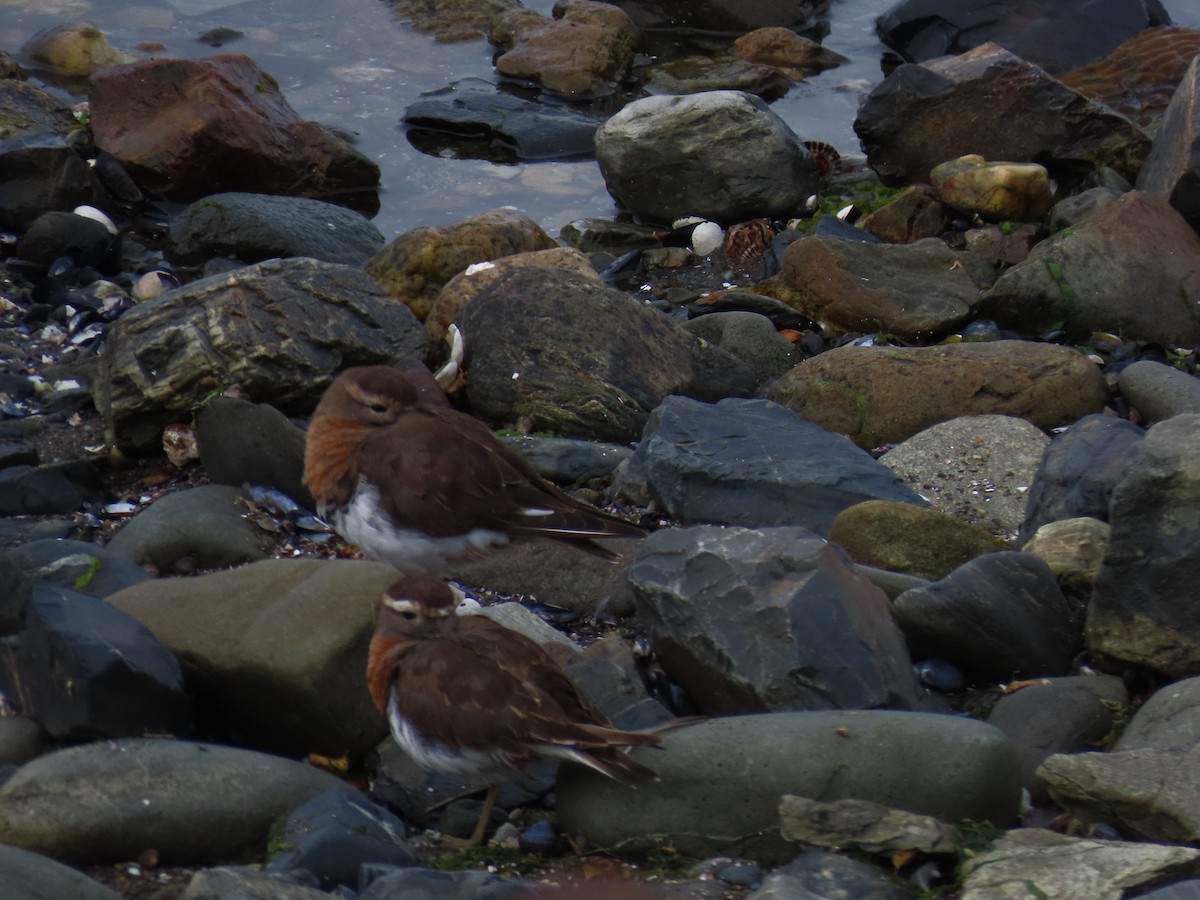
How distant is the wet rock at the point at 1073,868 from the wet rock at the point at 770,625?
1072 mm

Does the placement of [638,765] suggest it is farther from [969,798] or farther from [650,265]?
[650,265]

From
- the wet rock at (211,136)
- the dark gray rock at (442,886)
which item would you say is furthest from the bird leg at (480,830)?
the wet rock at (211,136)

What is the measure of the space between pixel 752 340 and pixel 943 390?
1513 mm

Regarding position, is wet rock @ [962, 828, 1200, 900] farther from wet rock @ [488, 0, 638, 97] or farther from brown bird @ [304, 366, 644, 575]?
wet rock @ [488, 0, 638, 97]

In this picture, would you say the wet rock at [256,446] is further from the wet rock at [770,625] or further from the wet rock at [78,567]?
the wet rock at [770,625]

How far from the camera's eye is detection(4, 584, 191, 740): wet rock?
5023 millimetres

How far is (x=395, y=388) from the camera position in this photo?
19.8ft

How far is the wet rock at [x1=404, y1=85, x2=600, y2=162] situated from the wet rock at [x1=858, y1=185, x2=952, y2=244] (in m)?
3.67

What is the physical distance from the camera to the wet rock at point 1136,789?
13.9ft

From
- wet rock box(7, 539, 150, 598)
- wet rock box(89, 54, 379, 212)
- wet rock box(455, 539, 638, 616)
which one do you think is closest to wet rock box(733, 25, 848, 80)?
wet rock box(89, 54, 379, 212)

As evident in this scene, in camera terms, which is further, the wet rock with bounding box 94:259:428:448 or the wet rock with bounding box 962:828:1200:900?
the wet rock with bounding box 94:259:428:448

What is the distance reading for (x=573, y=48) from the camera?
15.5 metres

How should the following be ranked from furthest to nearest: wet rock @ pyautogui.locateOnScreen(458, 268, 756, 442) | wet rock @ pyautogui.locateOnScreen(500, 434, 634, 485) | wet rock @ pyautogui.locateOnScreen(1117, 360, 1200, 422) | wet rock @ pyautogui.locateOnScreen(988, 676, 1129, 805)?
wet rock @ pyautogui.locateOnScreen(458, 268, 756, 442) < wet rock @ pyautogui.locateOnScreen(1117, 360, 1200, 422) < wet rock @ pyautogui.locateOnScreen(500, 434, 634, 485) < wet rock @ pyautogui.locateOnScreen(988, 676, 1129, 805)

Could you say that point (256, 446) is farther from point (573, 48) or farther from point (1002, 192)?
point (573, 48)
